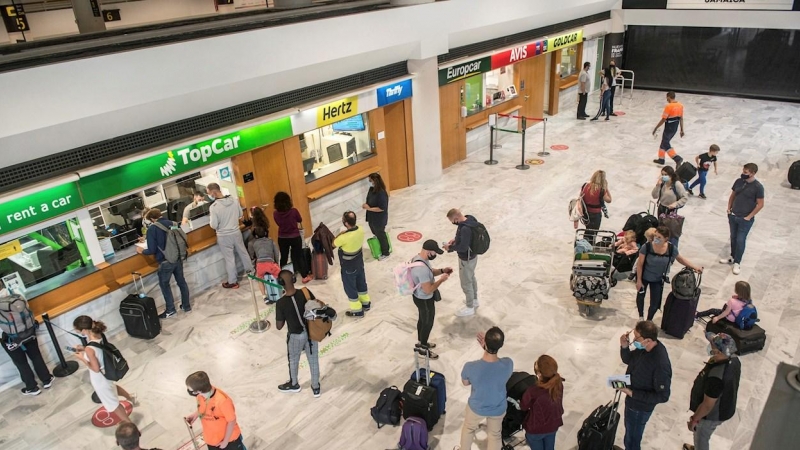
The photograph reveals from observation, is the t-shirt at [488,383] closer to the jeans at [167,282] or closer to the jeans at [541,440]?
the jeans at [541,440]

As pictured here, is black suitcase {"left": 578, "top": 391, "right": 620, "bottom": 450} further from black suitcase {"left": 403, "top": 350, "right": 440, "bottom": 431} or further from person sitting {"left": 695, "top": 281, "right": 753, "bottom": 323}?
person sitting {"left": 695, "top": 281, "right": 753, "bottom": 323}

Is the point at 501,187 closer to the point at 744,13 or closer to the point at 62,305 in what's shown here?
the point at 62,305

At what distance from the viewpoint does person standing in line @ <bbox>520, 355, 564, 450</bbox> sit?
15.4ft

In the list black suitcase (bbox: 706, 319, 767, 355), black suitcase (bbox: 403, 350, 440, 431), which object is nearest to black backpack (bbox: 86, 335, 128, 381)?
black suitcase (bbox: 403, 350, 440, 431)

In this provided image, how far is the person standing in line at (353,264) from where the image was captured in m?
7.61

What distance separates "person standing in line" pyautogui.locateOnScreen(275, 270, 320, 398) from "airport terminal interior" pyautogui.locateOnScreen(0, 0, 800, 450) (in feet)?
1.85

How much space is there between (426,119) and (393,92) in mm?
1378

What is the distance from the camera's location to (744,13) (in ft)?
58.7

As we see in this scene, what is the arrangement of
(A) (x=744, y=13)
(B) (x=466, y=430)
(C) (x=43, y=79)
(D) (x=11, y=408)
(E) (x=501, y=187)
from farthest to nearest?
(A) (x=744, y=13) < (E) (x=501, y=187) < (D) (x=11, y=408) < (C) (x=43, y=79) < (B) (x=466, y=430)

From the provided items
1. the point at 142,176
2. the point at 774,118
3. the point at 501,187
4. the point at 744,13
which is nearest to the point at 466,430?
the point at 142,176

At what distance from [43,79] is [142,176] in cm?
200

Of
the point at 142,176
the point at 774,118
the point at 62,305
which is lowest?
the point at 774,118

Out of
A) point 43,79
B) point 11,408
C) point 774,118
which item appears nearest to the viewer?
point 43,79

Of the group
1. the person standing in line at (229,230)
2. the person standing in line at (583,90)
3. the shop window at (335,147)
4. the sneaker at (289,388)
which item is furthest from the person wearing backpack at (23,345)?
the person standing in line at (583,90)
